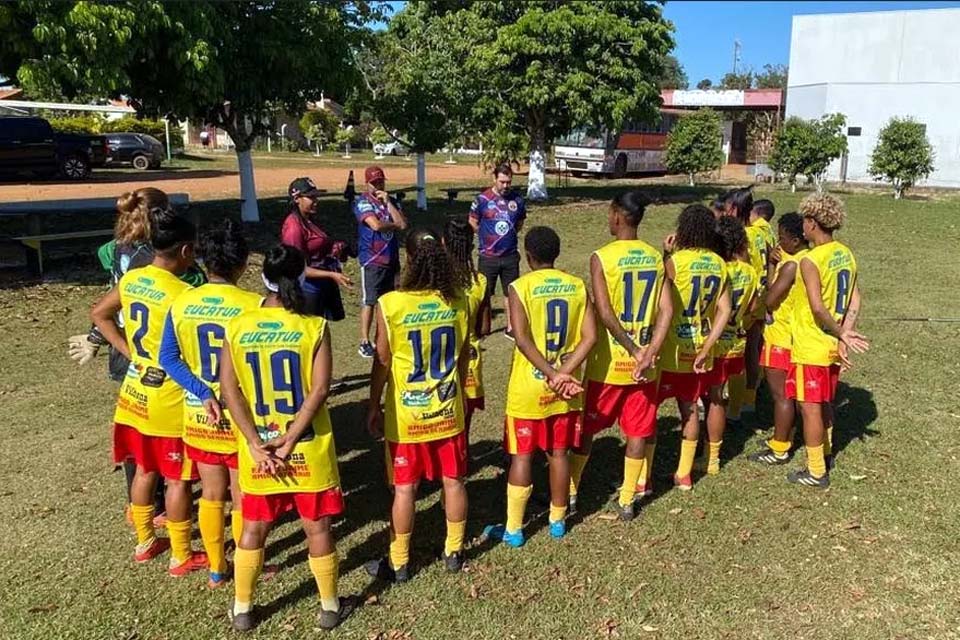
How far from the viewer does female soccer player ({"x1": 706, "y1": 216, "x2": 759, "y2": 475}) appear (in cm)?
505

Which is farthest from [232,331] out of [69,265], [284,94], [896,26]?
[896,26]

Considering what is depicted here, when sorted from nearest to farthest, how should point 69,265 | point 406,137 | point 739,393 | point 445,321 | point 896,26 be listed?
point 445,321 < point 739,393 < point 69,265 < point 406,137 < point 896,26

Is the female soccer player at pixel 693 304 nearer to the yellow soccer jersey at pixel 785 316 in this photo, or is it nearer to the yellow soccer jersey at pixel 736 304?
the yellow soccer jersey at pixel 736 304

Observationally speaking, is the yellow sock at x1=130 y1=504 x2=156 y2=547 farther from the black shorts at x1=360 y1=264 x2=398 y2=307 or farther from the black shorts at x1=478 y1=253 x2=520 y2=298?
the black shorts at x1=478 y1=253 x2=520 y2=298

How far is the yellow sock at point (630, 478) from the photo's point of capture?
459 cm

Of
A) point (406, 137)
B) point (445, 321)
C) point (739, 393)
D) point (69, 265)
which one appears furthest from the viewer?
point (406, 137)

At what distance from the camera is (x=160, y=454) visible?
389 centimetres

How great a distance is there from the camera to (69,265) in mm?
11398

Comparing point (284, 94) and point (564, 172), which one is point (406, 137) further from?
point (564, 172)

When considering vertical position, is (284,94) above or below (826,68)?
below

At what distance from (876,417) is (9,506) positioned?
6415 millimetres

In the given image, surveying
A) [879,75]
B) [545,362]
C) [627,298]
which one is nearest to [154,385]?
[545,362]

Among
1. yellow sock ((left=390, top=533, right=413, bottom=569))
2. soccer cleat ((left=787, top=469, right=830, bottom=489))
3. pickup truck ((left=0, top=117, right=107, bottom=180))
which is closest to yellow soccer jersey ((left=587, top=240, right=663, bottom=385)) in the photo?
yellow sock ((left=390, top=533, right=413, bottom=569))

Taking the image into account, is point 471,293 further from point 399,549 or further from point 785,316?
point 785,316
